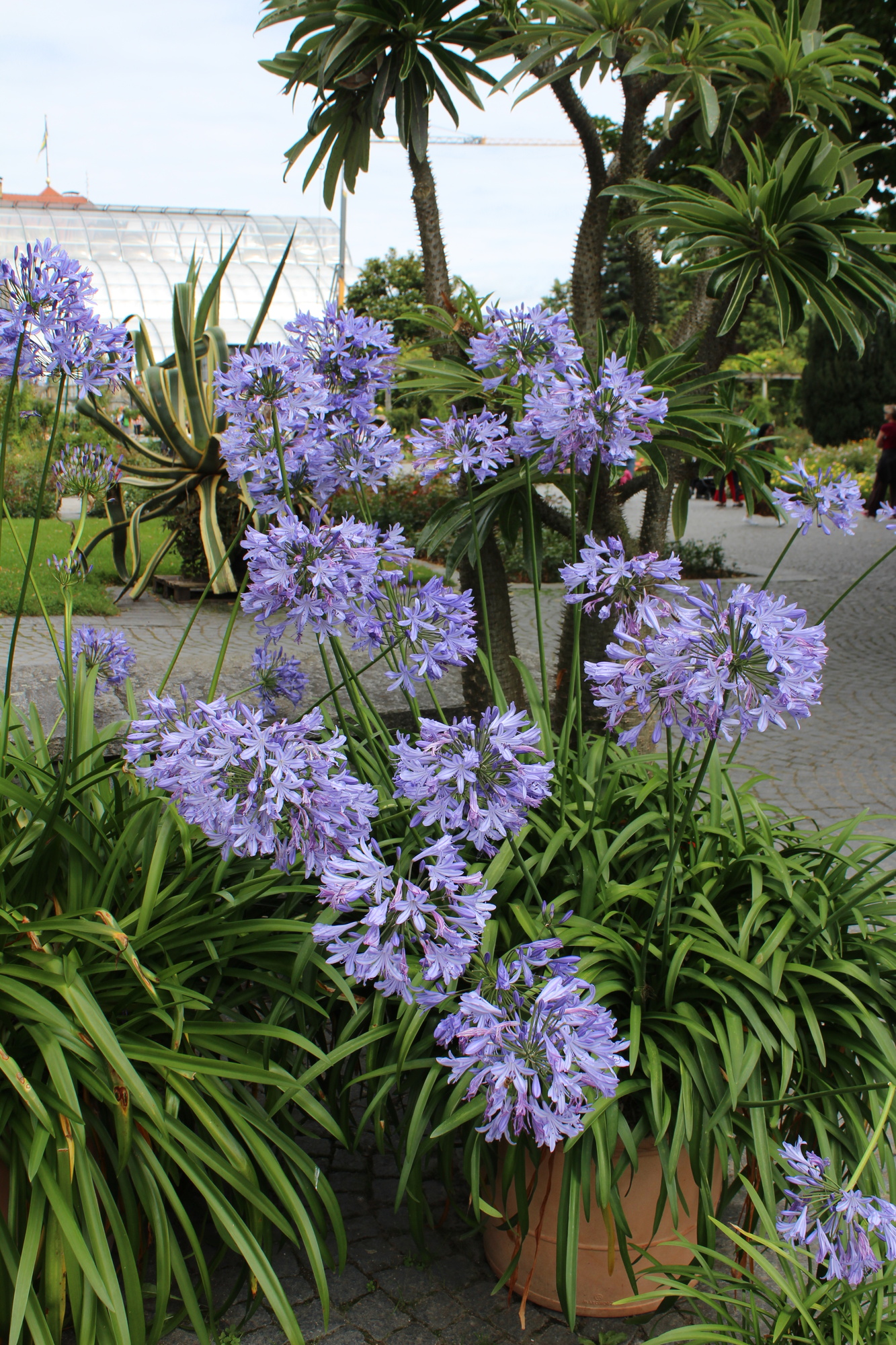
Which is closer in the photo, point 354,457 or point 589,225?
point 354,457

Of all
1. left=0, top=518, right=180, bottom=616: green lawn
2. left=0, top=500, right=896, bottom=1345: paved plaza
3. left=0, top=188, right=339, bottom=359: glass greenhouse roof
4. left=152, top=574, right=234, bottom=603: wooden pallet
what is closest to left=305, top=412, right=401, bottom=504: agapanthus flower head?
left=0, top=500, right=896, bottom=1345: paved plaza

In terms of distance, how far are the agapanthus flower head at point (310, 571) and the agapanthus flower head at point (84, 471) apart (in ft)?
2.76

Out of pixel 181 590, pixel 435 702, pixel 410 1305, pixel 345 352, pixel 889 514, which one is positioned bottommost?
pixel 410 1305

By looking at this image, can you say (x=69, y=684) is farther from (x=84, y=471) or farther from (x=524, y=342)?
(x=524, y=342)

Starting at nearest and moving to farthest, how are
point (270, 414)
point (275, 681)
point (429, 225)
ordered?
1. point (270, 414)
2. point (275, 681)
3. point (429, 225)

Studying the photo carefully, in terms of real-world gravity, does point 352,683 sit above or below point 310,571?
below

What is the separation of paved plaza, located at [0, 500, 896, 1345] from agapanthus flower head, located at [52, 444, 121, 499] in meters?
0.69

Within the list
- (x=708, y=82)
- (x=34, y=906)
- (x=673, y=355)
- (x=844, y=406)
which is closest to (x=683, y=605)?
(x=34, y=906)

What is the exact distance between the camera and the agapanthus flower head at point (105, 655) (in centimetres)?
258

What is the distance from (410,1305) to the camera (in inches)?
77.9

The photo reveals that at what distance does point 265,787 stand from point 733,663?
0.69m

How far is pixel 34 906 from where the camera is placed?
2.00 metres

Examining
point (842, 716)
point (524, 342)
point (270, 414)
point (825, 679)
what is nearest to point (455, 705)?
point (524, 342)

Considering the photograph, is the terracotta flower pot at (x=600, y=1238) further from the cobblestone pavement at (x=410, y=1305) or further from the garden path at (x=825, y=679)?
the garden path at (x=825, y=679)
